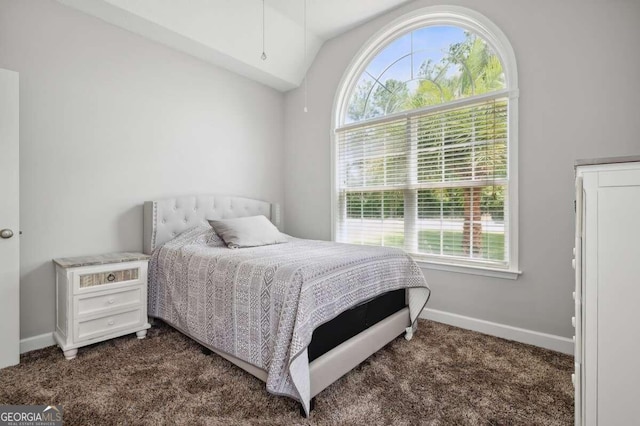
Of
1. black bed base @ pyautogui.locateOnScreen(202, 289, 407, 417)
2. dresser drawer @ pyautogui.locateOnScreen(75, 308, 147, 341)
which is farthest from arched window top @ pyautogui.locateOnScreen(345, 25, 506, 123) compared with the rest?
dresser drawer @ pyautogui.locateOnScreen(75, 308, 147, 341)

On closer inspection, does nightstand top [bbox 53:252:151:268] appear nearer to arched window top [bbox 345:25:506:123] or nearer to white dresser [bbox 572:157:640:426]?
arched window top [bbox 345:25:506:123]

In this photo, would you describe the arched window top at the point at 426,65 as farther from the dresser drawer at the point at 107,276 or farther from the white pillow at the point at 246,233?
the dresser drawer at the point at 107,276

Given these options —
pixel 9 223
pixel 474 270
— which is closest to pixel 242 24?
pixel 9 223

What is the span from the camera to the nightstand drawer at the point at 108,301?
221 cm

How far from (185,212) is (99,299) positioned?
1.08m

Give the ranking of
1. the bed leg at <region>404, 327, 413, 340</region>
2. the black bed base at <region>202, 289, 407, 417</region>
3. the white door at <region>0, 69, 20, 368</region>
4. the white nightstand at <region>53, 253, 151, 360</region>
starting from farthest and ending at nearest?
the bed leg at <region>404, 327, 413, 340</region> → the white nightstand at <region>53, 253, 151, 360</region> → the white door at <region>0, 69, 20, 368</region> → the black bed base at <region>202, 289, 407, 417</region>

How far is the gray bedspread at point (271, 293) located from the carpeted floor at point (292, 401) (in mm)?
180

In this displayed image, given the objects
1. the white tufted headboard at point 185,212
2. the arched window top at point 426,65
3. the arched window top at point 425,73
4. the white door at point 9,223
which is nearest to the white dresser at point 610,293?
the arched window top at point 426,65

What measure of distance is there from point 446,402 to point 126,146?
3138 millimetres

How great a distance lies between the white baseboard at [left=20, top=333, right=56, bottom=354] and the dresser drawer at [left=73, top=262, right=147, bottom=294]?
1.95 feet

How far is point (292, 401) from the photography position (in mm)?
1687

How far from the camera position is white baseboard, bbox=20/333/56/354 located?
2.27m

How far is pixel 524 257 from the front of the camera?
246cm

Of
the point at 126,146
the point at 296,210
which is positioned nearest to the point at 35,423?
the point at 126,146
